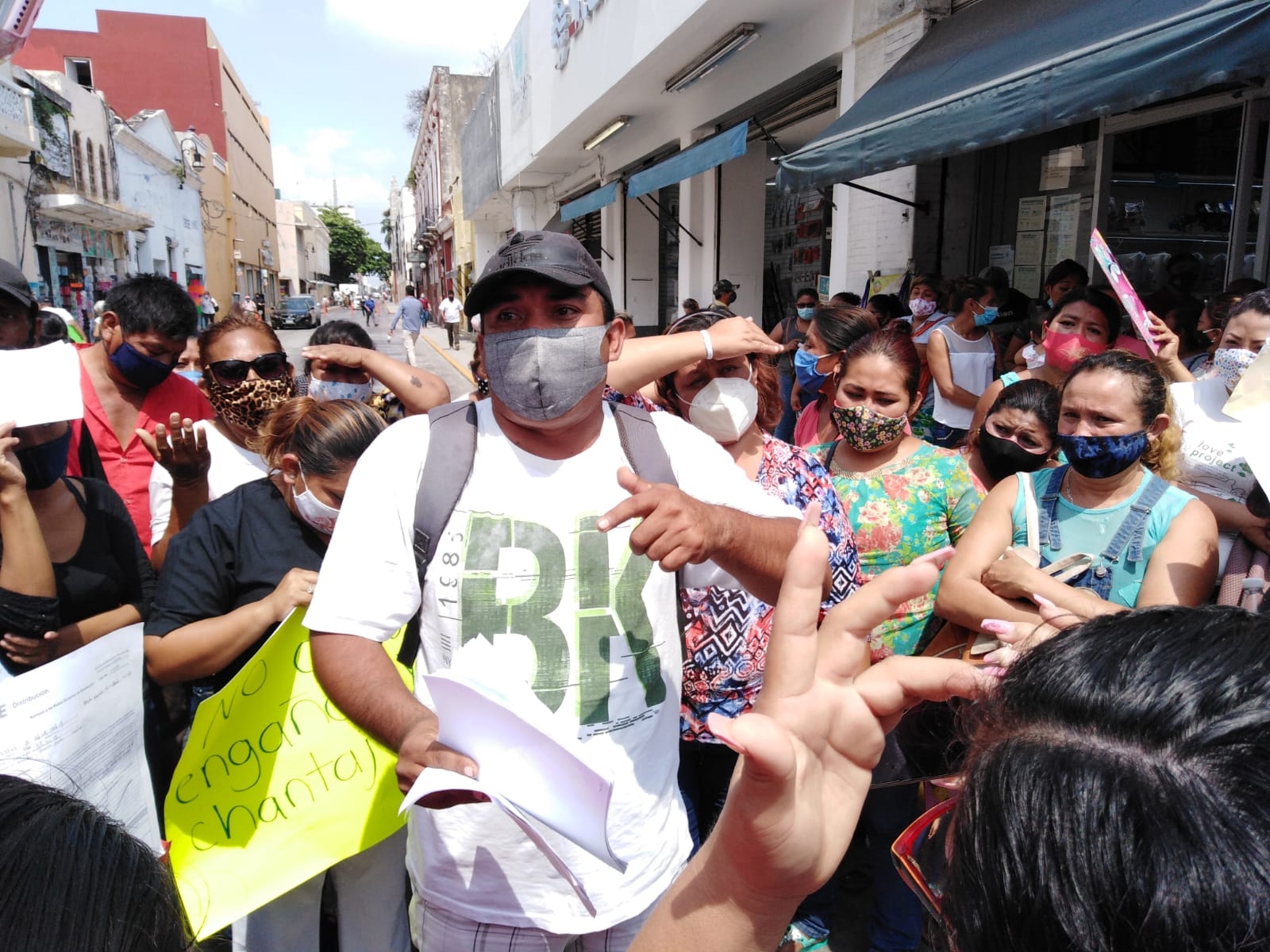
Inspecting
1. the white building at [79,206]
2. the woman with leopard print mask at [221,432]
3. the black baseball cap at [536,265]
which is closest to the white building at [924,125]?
the black baseball cap at [536,265]

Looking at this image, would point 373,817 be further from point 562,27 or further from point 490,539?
point 562,27

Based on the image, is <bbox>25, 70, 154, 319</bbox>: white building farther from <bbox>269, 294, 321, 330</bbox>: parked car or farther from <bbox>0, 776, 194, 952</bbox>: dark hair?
<bbox>0, 776, 194, 952</bbox>: dark hair

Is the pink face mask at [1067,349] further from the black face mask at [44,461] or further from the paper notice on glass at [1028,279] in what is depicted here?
the black face mask at [44,461]

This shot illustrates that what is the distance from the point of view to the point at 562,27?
13.4 m

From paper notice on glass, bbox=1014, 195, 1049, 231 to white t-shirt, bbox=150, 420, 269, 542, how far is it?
20.9 ft

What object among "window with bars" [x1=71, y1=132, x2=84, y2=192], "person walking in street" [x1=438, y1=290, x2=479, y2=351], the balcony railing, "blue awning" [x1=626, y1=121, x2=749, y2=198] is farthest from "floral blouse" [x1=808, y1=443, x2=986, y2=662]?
"person walking in street" [x1=438, y1=290, x2=479, y2=351]

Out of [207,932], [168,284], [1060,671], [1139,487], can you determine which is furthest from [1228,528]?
[168,284]

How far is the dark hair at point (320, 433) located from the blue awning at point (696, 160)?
6.13 meters

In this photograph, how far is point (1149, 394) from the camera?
2328 millimetres

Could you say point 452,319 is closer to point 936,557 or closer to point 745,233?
point 745,233

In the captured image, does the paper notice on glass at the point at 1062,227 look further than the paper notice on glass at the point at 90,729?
Yes

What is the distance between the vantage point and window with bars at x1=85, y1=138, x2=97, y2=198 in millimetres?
19828

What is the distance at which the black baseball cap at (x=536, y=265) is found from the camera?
1.60 metres

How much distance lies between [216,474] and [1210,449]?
3.44 m
